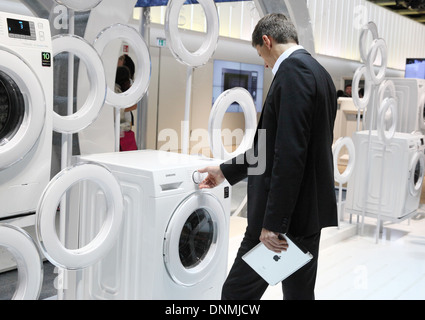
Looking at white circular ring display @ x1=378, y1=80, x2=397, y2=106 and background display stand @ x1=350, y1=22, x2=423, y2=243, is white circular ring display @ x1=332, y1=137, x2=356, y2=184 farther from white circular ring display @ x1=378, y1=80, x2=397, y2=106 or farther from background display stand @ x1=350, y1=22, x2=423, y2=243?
white circular ring display @ x1=378, y1=80, x2=397, y2=106

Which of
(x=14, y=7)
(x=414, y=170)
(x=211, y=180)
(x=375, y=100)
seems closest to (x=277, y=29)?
(x=211, y=180)

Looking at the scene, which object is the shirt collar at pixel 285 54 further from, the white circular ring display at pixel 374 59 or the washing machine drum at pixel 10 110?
the white circular ring display at pixel 374 59

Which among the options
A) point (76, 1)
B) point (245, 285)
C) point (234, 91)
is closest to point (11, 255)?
point (245, 285)

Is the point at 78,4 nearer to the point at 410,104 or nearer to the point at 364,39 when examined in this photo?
the point at 364,39

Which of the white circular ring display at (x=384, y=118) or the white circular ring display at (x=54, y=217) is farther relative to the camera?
the white circular ring display at (x=384, y=118)

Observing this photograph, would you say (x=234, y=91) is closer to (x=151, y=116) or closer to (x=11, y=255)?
(x=11, y=255)

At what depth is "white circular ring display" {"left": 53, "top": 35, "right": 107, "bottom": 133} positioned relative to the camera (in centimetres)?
223

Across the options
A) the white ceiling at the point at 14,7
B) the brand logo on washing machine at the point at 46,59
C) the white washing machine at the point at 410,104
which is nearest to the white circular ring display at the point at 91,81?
the brand logo on washing machine at the point at 46,59

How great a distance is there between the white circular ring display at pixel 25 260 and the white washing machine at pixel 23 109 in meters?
0.13

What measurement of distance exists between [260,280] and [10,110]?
1218 mm

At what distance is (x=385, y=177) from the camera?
197 inches

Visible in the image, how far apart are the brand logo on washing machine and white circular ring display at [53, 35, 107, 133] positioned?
96 millimetres

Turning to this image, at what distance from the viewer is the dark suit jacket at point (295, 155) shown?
1901 millimetres

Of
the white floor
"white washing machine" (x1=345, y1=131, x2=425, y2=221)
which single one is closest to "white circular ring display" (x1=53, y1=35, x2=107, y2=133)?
the white floor
